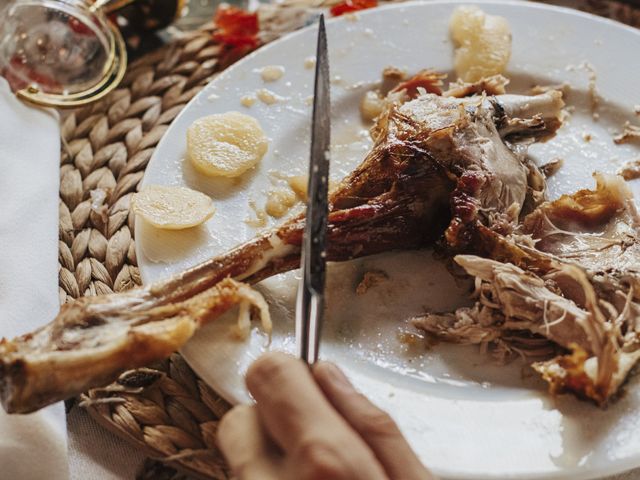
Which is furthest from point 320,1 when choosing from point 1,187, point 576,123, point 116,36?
point 1,187

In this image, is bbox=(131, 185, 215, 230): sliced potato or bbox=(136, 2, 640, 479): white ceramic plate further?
bbox=(131, 185, 215, 230): sliced potato

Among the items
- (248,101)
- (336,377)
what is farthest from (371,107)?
(336,377)

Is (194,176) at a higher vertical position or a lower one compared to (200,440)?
higher

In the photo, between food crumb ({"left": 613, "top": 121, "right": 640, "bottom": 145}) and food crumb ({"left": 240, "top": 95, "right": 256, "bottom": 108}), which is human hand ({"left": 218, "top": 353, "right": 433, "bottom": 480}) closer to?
food crumb ({"left": 240, "top": 95, "right": 256, "bottom": 108})

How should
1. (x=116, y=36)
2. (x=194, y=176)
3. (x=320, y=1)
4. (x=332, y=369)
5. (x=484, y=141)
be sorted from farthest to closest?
(x=320, y=1), (x=116, y=36), (x=194, y=176), (x=484, y=141), (x=332, y=369)

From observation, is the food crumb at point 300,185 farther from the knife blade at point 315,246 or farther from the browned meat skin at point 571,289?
the browned meat skin at point 571,289

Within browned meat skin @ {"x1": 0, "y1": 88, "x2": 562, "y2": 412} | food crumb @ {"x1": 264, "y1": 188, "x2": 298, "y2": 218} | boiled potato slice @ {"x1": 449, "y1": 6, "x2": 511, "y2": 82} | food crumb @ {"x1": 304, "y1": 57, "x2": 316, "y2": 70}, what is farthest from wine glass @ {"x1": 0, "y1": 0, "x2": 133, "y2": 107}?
boiled potato slice @ {"x1": 449, "y1": 6, "x2": 511, "y2": 82}

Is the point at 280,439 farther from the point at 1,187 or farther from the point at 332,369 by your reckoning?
the point at 1,187
